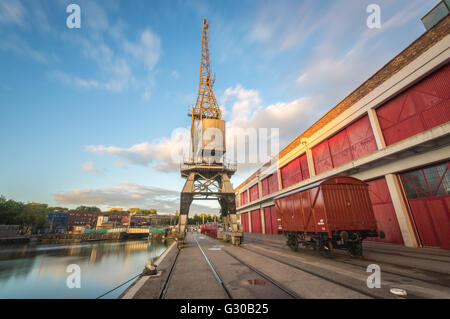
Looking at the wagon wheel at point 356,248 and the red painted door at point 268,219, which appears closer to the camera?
the wagon wheel at point 356,248

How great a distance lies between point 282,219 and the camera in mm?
12727

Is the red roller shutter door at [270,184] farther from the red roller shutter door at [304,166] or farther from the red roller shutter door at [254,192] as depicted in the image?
the red roller shutter door at [304,166]

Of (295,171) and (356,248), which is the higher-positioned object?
(295,171)

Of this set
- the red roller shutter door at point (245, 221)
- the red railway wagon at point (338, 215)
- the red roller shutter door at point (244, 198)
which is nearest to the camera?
the red railway wagon at point (338, 215)

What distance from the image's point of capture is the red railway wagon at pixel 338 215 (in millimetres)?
8359

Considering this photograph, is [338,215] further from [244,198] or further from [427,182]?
[244,198]

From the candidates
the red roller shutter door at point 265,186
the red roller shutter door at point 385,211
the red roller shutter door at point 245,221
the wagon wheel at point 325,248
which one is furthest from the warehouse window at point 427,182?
the red roller shutter door at point 245,221

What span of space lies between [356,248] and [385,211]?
5.79 m

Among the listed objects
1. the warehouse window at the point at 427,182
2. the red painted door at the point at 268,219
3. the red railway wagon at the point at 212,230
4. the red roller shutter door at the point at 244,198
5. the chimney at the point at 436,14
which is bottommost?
the red railway wagon at the point at 212,230

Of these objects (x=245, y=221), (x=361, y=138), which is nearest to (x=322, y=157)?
(x=361, y=138)

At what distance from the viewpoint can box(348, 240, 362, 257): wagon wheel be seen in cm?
870

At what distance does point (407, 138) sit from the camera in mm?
10367
